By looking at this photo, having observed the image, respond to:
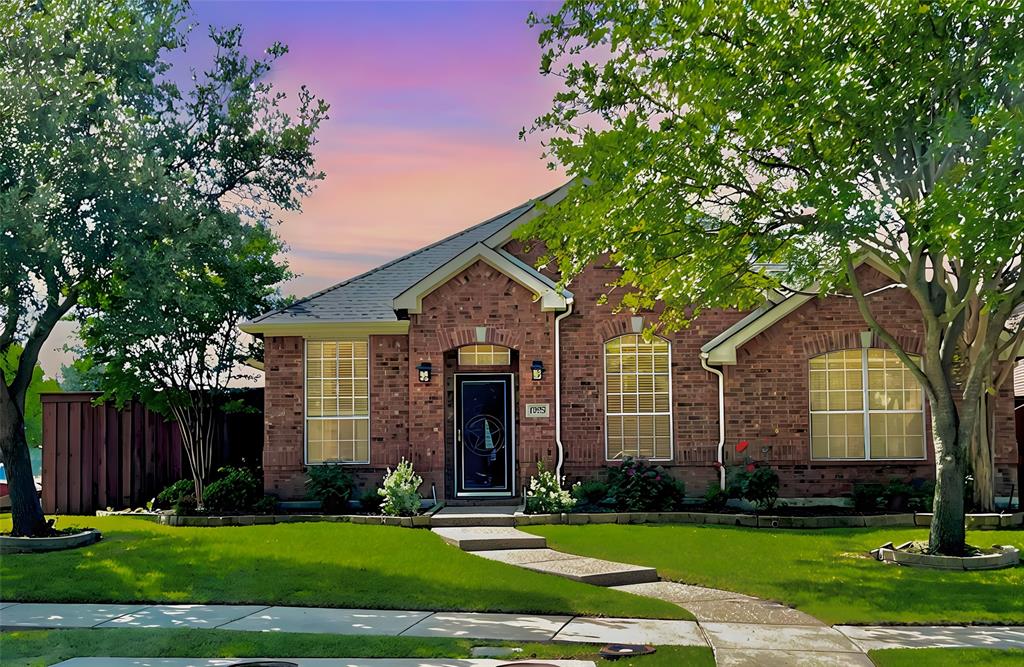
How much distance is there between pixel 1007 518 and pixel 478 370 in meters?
9.73

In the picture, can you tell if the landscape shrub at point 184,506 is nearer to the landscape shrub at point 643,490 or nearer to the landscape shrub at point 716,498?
the landscape shrub at point 643,490

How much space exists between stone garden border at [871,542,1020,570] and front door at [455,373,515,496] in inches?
324

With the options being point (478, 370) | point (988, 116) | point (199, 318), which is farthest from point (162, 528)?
point (988, 116)

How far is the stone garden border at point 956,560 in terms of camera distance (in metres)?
12.9

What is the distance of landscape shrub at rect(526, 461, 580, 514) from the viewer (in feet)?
58.1

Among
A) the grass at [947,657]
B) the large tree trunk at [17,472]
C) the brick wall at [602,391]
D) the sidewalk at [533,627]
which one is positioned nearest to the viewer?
the grass at [947,657]

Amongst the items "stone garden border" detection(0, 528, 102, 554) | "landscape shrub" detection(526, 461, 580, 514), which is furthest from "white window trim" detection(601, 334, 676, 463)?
"stone garden border" detection(0, 528, 102, 554)

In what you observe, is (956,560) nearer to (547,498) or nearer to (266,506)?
(547,498)

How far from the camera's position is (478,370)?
20.0m

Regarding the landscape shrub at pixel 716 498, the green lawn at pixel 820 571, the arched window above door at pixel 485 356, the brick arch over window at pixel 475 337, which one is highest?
the brick arch over window at pixel 475 337

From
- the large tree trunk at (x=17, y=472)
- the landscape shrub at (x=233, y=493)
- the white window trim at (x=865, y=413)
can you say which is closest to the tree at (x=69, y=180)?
the large tree trunk at (x=17, y=472)

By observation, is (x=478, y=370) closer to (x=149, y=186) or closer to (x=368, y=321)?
(x=368, y=321)

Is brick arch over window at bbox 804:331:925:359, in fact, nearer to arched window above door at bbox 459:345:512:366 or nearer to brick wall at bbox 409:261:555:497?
brick wall at bbox 409:261:555:497

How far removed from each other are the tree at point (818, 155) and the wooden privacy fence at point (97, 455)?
1033 centimetres
